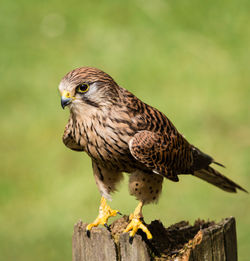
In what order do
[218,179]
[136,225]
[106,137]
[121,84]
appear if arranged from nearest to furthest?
[136,225], [106,137], [218,179], [121,84]

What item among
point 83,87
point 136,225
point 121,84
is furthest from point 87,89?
point 121,84

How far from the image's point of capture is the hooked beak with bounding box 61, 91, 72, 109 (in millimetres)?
3754

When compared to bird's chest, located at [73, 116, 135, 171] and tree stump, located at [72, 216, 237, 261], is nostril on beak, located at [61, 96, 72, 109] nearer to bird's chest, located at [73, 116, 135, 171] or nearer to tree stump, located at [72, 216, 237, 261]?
bird's chest, located at [73, 116, 135, 171]

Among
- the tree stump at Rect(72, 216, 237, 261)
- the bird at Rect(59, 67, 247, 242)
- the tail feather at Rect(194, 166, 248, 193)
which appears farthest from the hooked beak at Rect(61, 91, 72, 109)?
the tail feather at Rect(194, 166, 248, 193)

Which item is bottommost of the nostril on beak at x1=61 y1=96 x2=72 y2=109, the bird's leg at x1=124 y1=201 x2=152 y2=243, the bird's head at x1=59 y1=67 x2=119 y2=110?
the bird's leg at x1=124 y1=201 x2=152 y2=243

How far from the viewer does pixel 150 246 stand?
3467 millimetres

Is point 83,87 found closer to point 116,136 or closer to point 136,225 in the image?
point 116,136

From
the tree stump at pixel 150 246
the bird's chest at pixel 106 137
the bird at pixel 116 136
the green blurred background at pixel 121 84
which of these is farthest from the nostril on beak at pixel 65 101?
the green blurred background at pixel 121 84

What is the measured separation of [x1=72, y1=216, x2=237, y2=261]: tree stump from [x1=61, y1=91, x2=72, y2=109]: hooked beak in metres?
0.80

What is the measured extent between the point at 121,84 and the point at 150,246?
17.4 ft

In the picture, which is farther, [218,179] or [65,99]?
[218,179]

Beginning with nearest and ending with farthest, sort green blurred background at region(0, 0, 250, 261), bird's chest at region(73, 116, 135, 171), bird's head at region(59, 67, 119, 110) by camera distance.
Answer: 1. bird's head at region(59, 67, 119, 110)
2. bird's chest at region(73, 116, 135, 171)
3. green blurred background at region(0, 0, 250, 261)

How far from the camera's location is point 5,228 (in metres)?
7.27

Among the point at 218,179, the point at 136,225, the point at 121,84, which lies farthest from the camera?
the point at 121,84
